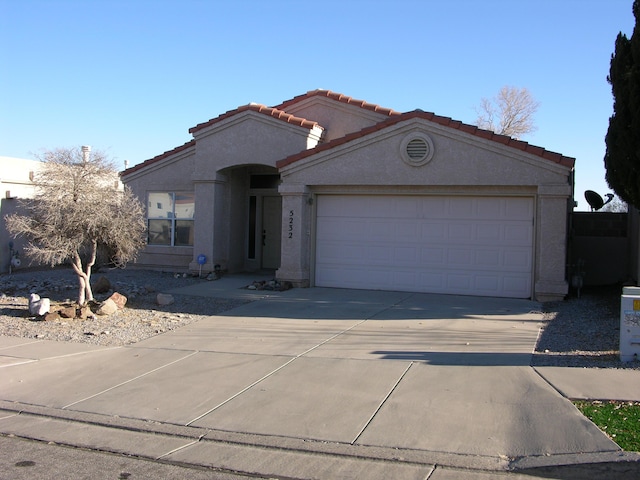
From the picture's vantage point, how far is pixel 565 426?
5.77m

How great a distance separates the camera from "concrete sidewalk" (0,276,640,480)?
17.8 feet

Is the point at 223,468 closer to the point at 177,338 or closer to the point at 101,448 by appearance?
the point at 101,448

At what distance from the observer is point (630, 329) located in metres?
7.70

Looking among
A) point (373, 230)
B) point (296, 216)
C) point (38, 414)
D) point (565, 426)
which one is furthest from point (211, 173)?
point (565, 426)

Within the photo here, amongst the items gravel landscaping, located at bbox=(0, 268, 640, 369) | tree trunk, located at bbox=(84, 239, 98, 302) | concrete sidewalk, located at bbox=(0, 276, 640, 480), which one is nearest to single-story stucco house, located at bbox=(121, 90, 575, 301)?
gravel landscaping, located at bbox=(0, 268, 640, 369)

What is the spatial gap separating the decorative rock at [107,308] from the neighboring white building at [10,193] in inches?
347

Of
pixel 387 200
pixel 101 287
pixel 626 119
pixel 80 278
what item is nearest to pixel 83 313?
pixel 80 278

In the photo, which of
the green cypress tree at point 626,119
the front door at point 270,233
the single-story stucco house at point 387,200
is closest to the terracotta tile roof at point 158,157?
the single-story stucco house at point 387,200

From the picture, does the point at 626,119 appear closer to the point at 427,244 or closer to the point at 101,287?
the point at 427,244

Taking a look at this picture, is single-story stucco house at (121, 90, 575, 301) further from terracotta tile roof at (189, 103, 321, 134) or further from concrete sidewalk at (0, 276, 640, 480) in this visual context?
concrete sidewalk at (0, 276, 640, 480)

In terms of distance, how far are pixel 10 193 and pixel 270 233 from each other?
29.4 ft

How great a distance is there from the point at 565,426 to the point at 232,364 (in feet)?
14.3

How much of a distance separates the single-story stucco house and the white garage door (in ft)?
0.08

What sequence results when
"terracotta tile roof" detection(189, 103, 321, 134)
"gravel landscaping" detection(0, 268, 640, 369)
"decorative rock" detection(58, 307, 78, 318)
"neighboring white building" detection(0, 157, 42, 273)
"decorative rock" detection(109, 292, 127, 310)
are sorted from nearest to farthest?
"gravel landscaping" detection(0, 268, 640, 369) < "decorative rock" detection(58, 307, 78, 318) < "decorative rock" detection(109, 292, 127, 310) < "terracotta tile roof" detection(189, 103, 321, 134) < "neighboring white building" detection(0, 157, 42, 273)
